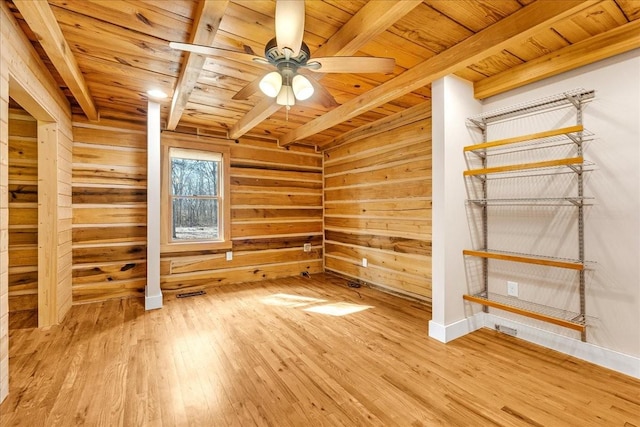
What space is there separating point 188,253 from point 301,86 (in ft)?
10.2

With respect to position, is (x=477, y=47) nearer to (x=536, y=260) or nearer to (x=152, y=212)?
(x=536, y=260)

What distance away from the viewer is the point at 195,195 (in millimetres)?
4246

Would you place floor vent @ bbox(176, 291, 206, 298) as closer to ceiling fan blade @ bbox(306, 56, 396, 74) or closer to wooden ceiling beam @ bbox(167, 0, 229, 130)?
wooden ceiling beam @ bbox(167, 0, 229, 130)

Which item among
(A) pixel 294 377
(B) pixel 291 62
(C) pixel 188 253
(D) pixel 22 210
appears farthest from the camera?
(C) pixel 188 253

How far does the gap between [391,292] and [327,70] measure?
9.53ft

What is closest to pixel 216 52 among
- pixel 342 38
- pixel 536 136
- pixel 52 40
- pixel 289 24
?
pixel 289 24

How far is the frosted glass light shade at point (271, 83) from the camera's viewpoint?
1.80 meters

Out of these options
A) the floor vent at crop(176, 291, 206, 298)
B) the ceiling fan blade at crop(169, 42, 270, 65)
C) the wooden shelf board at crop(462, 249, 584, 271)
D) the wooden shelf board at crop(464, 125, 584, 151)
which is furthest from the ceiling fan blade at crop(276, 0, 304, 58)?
the floor vent at crop(176, 291, 206, 298)

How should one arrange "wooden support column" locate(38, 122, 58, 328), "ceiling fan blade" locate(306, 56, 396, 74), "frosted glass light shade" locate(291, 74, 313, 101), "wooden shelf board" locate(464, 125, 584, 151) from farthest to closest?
"wooden support column" locate(38, 122, 58, 328) → "wooden shelf board" locate(464, 125, 584, 151) → "frosted glass light shade" locate(291, 74, 313, 101) → "ceiling fan blade" locate(306, 56, 396, 74)

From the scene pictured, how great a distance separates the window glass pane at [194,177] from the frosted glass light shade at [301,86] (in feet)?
9.23

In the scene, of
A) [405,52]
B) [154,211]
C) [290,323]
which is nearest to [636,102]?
[405,52]

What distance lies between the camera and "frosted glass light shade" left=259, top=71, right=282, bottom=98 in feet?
5.90

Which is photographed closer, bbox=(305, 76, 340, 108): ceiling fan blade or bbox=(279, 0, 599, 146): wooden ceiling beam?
bbox=(279, 0, 599, 146): wooden ceiling beam

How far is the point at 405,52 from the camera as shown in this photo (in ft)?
7.39
